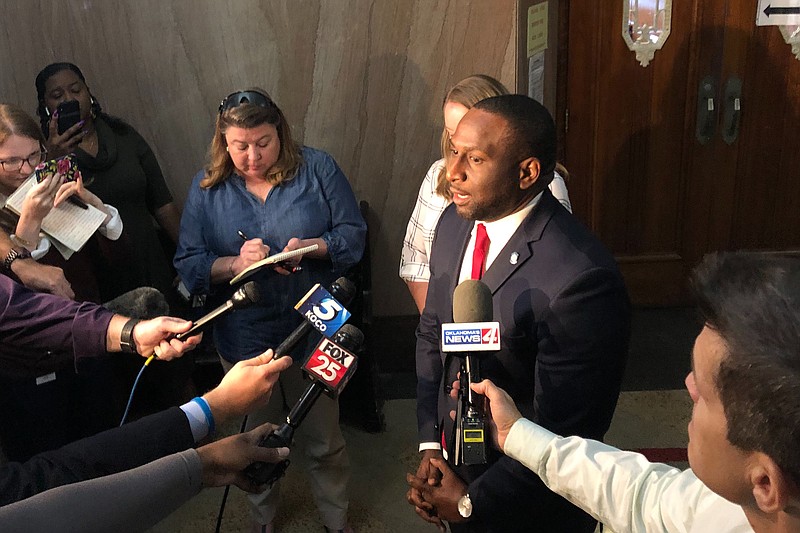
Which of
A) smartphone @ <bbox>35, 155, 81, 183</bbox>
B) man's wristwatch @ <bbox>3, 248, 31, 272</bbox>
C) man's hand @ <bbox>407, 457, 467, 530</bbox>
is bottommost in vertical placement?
man's hand @ <bbox>407, 457, 467, 530</bbox>

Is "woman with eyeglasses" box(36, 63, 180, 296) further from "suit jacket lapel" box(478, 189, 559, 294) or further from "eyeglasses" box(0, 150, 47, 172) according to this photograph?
"suit jacket lapel" box(478, 189, 559, 294)

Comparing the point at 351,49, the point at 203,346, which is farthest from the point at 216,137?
the point at 203,346

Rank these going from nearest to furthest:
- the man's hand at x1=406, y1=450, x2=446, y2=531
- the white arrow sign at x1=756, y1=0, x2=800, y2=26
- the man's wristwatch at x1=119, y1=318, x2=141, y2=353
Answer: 1. the man's hand at x1=406, y1=450, x2=446, y2=531
2. the man's wristwatch at x1=119, y1=318, x2=141, y2=353
3. the white arrow sign at x1=756, y1=0, x2=800, y2=26

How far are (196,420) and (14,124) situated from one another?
1228 mm

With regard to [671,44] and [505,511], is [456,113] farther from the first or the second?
[671,44]

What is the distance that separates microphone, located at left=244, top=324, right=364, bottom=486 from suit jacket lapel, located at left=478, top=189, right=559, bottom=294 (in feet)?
1.04

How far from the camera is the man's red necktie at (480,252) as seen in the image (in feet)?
5.62

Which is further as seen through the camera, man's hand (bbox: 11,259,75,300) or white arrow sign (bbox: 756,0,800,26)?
white arrow sign (bbox: 756,0,800,26)

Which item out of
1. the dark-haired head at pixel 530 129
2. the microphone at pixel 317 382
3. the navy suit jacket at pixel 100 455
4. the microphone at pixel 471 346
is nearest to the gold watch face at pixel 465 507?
the microphone at pixel 471 346

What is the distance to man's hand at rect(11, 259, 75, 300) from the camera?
225cm

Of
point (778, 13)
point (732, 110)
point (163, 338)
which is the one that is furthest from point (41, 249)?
point (778, 13)

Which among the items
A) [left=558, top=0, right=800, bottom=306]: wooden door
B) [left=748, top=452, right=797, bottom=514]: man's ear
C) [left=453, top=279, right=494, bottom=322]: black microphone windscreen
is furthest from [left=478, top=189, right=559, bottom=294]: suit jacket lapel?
[left=558, top=0, right=800, bottom=306]: wooden door

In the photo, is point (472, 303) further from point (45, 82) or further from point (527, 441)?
point (45, 82)

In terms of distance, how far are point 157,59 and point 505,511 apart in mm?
2512
